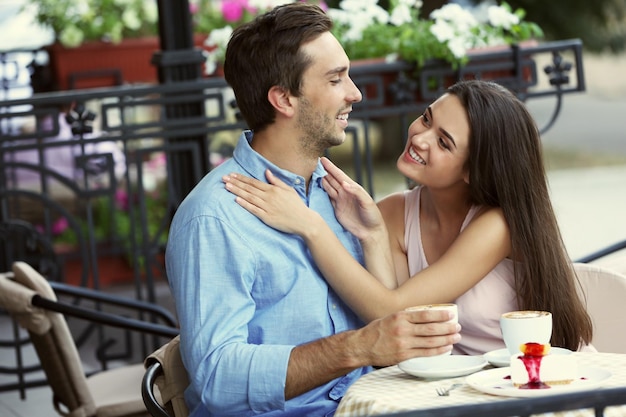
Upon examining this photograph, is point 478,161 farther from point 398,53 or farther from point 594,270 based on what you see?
point 398,53

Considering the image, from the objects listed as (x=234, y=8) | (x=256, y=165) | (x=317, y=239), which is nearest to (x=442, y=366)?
(x=317, y=239)

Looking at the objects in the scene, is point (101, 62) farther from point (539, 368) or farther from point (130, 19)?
point (539, 368)

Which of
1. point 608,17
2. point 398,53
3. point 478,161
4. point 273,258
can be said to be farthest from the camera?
point 608,17

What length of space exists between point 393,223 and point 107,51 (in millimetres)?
5908

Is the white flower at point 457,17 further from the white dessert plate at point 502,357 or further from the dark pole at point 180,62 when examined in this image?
the white dessert plate at point 502,357

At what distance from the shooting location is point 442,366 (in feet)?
8.21

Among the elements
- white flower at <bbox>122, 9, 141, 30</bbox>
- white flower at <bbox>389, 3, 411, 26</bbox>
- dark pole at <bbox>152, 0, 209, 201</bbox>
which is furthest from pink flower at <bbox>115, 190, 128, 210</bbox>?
white flower at <bbox>389, 3, 411, 26</bbox>

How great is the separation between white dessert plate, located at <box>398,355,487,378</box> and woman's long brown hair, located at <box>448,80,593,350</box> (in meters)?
0.47

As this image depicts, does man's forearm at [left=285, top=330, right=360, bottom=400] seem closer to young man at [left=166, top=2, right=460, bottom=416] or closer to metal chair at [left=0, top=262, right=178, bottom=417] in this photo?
young man at [left=166, top=2, right=460, bottom=416]

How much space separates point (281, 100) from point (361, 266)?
18.3 inches

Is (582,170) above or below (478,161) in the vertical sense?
below

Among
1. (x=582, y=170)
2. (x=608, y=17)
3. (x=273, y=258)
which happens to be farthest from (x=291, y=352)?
(x=608, y=17)

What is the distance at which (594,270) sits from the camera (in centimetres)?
312

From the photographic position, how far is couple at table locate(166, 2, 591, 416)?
2564mm
